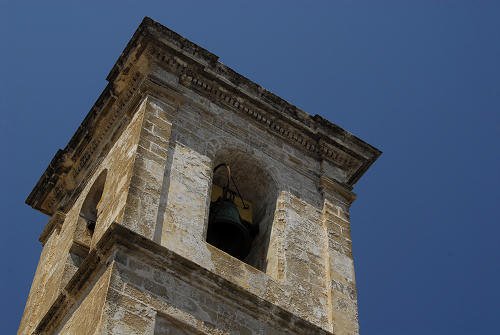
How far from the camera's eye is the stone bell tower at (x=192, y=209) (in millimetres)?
9336

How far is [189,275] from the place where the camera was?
954 cm

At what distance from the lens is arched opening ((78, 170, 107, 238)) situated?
11938 millimetres

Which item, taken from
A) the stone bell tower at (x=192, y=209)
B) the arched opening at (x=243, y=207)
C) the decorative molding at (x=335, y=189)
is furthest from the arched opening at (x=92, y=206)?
the decorative molding at (x=335, y=189)

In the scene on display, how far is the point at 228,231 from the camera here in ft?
37.7

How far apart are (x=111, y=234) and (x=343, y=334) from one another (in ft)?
9.73

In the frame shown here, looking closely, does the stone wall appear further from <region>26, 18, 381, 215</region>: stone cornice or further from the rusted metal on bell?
the rusted metal on bell

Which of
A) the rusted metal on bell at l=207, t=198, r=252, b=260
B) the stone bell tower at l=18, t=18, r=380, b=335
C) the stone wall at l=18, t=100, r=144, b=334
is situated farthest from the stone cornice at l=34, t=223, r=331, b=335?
the rusted metal on bell at l=207, t=198, r=252, b=260

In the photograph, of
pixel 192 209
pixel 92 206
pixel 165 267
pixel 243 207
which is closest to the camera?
pixel 165 267

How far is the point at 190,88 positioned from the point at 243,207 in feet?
5.64

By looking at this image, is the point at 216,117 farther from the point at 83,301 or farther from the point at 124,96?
the point at 83,301

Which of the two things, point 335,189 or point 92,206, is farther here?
point 335,189

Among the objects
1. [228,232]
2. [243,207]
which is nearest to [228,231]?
[228,232]

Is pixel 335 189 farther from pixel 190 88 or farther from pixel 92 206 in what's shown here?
pixel 92 206

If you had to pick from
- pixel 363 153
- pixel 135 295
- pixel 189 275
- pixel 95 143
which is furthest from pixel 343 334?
pixel 95 143
